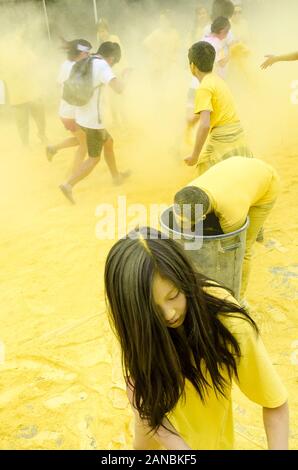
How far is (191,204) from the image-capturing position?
2666 mm

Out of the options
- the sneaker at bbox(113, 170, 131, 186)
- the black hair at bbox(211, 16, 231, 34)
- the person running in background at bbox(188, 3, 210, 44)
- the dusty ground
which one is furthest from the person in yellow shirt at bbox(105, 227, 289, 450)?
the person running in background at bbox(188, 3, 210, 44)

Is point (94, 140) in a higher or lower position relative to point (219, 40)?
lower

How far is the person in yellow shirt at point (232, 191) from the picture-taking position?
2676 millimetres

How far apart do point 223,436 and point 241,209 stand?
1394 mm

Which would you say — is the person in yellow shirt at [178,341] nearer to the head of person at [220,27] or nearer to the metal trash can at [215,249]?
the metal trash can at [215,249]

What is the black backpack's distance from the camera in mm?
5191

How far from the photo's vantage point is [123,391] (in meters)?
2.89

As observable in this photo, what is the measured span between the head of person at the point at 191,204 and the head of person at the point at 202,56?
5.95 ft

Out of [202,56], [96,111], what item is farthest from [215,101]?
[96,111]

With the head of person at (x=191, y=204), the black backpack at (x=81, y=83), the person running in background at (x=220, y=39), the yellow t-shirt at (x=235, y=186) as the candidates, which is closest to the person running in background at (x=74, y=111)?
the black backpack at (x=81, y=83)

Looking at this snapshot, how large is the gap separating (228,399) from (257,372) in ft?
0.90

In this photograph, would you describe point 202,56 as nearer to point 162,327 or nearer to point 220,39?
point 220,39

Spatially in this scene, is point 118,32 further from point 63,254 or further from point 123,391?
point 123,391

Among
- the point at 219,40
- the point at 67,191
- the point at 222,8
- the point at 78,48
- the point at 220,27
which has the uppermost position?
the point at 222,8
